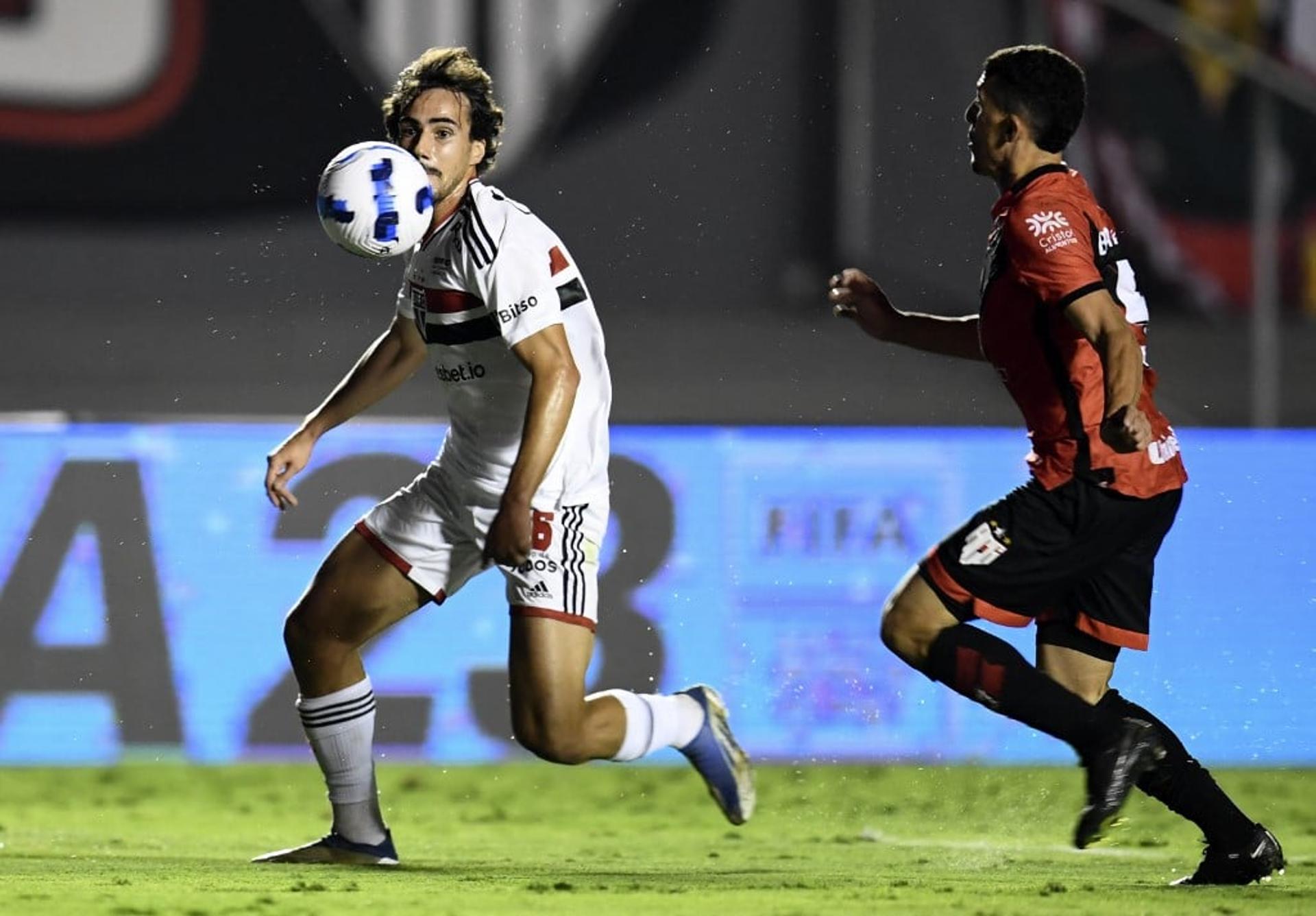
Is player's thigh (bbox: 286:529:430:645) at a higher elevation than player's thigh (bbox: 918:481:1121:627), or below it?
below

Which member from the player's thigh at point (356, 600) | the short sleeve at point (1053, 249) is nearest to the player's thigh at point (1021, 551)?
the short sleeve at point (1053, 249)

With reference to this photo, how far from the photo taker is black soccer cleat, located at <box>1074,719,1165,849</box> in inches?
167

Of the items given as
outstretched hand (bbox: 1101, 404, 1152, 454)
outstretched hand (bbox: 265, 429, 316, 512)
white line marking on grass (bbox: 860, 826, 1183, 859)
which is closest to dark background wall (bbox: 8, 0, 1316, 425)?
white line marking on grass (bbox: 860, 826, 1183, 859)

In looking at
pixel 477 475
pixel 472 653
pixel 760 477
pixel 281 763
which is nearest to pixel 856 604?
pixel 760 477

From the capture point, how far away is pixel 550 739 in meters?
4.58

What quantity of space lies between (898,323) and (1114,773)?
1159 millimetres

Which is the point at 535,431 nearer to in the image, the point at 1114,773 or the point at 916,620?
the point at 916,620

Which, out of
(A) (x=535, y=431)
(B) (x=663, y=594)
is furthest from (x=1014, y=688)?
(B) (x=663, y=594)

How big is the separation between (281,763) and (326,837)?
2.11 meters

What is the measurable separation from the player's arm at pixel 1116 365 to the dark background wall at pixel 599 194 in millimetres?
7176

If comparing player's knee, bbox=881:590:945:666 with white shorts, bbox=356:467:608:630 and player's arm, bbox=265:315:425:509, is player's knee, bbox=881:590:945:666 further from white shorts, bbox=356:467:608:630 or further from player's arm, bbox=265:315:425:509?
player's arm, bbox=265:315:425:509

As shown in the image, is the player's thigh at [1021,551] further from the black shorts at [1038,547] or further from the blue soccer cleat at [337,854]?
the blue soccer cleat at [337,854]

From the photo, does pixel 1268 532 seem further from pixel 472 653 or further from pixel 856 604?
pixel 472 653

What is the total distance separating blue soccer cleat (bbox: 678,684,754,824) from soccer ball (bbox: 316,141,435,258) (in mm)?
1306
